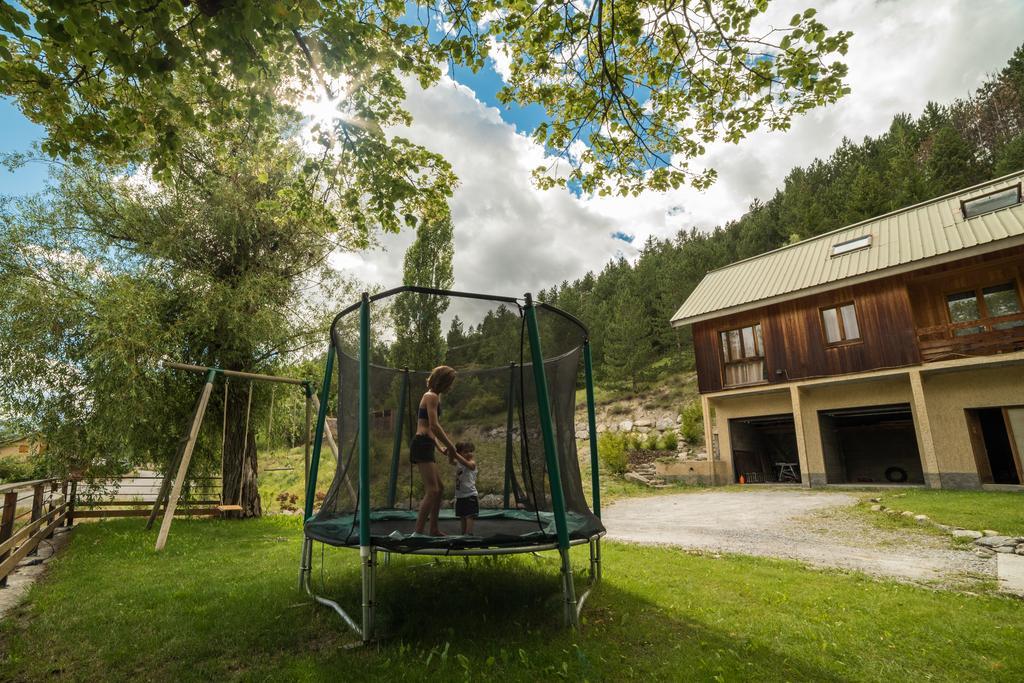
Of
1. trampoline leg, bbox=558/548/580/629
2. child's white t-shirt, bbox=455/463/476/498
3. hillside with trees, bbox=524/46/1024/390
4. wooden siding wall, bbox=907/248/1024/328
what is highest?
hillside with trees, bbox=524/46/1024/390

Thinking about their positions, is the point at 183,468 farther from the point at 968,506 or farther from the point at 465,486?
the point at 968,506

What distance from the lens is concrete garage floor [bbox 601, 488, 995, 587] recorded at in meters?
5.04

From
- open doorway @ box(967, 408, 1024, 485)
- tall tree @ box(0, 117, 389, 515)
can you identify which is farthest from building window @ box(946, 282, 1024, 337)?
tall tree @ box(0, 117, 389, 515)

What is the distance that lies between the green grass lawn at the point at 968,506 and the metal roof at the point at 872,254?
523cm

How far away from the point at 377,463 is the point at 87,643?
2141mm

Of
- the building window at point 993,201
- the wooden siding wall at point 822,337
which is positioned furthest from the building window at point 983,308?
the building window at point 993,201

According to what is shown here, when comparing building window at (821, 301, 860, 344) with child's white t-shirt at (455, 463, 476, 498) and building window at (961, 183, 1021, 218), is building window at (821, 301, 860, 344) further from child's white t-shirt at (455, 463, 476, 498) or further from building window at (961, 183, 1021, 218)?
child's white t-shirt at (455, 463, 476, 498)

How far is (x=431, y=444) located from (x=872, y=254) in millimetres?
14022

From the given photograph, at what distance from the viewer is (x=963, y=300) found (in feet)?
40.1

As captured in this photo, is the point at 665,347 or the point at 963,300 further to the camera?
the point at 665,347

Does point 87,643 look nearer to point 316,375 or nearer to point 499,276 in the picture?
point 499,276

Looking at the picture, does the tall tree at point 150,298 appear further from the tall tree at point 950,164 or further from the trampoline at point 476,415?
the tall tree at point 950,164

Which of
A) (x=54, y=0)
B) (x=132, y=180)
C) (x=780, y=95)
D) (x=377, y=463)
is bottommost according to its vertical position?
(x=377, y=463)

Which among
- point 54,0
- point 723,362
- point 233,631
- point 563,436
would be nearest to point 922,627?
point 563,436
